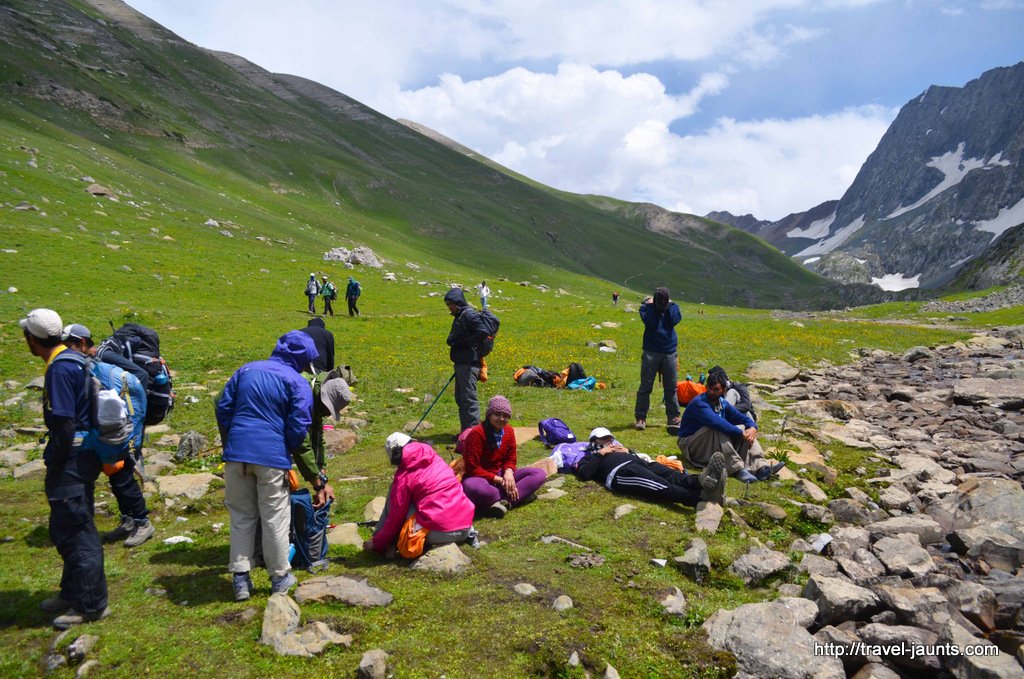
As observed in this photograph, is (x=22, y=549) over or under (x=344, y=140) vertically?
under

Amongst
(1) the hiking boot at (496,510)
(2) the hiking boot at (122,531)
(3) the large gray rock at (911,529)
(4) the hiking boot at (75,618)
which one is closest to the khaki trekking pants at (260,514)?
(4) the hiking boot at (75,618)

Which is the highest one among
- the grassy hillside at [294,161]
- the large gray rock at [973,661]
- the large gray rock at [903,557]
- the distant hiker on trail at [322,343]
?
the grassy hillside at [294,161]

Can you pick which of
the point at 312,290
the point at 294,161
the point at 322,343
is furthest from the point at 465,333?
the point at 294,161

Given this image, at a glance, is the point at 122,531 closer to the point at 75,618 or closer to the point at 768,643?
the point at 75,618

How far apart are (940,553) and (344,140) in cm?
15600

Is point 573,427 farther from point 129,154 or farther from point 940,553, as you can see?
point 129,154

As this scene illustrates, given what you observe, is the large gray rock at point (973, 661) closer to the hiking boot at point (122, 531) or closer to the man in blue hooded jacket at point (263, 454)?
the man in blue hooded jacket at point (263, 454)

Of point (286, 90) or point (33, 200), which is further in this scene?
point (286, 90)

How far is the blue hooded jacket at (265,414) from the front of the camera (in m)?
6.45

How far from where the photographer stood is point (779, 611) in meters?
6.00

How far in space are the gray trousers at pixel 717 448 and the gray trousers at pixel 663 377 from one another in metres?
3.09

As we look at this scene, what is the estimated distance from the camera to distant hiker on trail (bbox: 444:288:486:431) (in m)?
12.3

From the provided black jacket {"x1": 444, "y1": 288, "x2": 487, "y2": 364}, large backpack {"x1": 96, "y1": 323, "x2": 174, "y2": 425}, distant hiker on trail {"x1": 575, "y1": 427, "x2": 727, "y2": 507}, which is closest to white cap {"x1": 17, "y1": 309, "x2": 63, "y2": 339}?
large backpack {"x1": 96, "y1": 323, "x2": 174, "y2": 425}

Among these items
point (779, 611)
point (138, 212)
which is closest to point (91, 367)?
point (779, 611)
